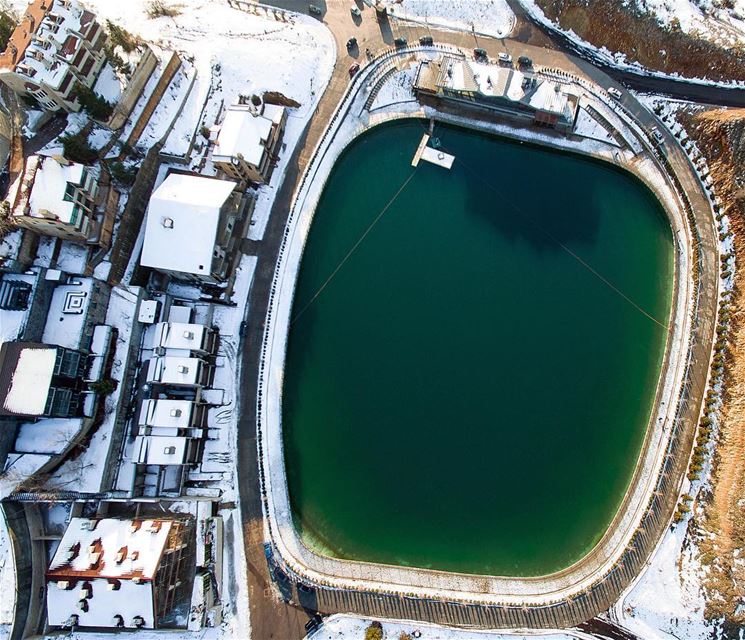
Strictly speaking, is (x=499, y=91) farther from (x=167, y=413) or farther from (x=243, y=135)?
(x=167, y=413)

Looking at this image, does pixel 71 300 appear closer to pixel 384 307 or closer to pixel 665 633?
pixel 384 307

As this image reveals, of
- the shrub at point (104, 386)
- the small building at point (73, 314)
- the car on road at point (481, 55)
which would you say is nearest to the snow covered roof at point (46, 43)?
the small building at point (73, 314)

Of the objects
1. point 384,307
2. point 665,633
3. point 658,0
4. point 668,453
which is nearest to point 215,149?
point 384,307

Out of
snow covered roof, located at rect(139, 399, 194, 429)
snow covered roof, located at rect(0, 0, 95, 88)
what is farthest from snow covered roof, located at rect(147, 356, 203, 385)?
snow covered roof, located at rect(0, 0, 95, 88)

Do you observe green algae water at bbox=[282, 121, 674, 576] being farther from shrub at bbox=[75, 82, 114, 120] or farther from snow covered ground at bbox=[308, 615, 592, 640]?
shrub at bbox=[75, 82, 114, 120]

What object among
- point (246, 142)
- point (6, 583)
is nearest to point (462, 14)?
point (246, 142)

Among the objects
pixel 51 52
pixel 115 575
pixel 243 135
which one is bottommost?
pixel 115 575
